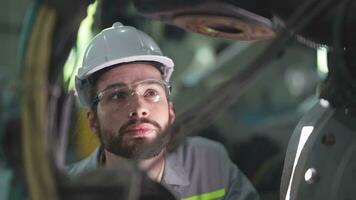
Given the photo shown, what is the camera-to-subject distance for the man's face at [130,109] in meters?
1.12

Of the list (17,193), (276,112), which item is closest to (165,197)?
(17,193)

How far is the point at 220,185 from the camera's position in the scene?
1233 millimetres

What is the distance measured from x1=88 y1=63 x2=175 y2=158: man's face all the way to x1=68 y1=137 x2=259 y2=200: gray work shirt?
43 mm

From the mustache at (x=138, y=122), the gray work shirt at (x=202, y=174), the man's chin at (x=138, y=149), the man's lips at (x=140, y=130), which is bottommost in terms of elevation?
the gray work shirt at (x=202, y=174)

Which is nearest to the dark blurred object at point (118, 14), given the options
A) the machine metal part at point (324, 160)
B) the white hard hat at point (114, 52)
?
the white hard hat at point (114, 52)

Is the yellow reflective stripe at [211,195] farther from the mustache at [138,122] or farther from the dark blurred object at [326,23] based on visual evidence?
the dark blurred object at [326,23]

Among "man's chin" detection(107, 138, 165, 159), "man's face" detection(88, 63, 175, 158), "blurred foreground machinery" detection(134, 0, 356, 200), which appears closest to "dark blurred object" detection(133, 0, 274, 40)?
"blurred foreground machinery" detection(134, 0, 356, 200)

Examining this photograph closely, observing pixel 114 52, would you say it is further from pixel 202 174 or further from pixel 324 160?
pixel 324 160

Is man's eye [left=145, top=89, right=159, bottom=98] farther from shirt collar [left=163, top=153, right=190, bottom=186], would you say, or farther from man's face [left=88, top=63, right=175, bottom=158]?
shirt collar [left=163, top=153, right=190, bottom=186]

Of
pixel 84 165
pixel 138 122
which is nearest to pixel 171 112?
pixel 138 122

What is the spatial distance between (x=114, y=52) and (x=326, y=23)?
36cm

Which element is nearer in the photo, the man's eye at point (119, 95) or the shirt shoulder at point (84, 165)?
the shirt shoulder at point (84, 165)

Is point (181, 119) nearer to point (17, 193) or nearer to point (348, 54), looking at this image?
point (17, 193)

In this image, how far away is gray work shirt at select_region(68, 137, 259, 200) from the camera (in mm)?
1157
